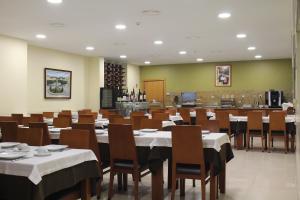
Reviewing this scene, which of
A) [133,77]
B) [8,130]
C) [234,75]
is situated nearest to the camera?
[8,130]

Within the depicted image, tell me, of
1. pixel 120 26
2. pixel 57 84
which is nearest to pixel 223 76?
pixel 57 84

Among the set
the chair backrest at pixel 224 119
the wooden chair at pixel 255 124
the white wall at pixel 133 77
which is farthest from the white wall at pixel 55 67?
the wooden chair at pixel 255 124

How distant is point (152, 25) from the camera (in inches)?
299

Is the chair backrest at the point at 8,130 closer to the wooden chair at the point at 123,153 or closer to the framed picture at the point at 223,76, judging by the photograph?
the wooden chair at the point at 123,153

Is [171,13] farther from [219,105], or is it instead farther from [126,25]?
[219,105]

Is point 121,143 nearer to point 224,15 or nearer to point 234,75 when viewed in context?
point 224,15

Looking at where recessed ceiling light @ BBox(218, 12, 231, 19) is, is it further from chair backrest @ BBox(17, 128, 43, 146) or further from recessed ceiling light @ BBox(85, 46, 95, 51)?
recessed ceiling light @ BBox(85, 46, 95, 51)

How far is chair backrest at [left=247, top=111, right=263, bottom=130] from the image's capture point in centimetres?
840

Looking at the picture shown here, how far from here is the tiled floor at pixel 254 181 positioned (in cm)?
458

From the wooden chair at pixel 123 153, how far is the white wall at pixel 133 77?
10942mm

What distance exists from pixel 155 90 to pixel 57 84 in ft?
19.0

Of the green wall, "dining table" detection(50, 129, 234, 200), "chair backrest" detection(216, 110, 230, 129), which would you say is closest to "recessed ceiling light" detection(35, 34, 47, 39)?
"chair backrest" detection(216, 110, 230, 129)

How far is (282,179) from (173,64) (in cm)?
1057

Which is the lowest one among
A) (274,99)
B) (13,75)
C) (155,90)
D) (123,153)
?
(123,153)
